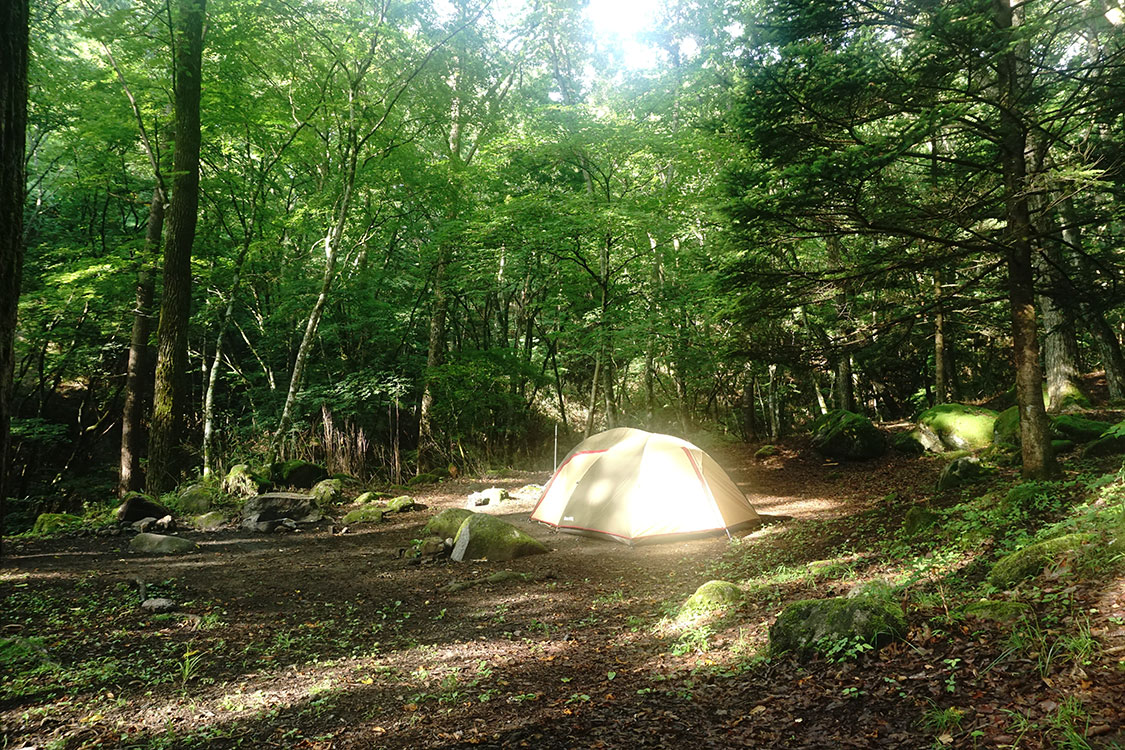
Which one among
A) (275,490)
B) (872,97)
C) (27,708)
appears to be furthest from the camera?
(275,490)

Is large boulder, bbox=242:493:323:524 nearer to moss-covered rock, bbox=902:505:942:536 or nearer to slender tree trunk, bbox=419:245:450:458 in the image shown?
slender tree trunk, bbox=419:245:450:458

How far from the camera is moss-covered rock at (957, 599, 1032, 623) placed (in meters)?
3.23

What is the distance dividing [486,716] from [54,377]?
16.2 metres

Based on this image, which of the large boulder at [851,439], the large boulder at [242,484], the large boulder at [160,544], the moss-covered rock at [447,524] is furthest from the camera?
the large boulder at [851,439]

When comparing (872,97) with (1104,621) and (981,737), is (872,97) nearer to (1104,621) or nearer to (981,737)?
(1104,621)

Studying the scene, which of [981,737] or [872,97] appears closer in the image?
[981,737]

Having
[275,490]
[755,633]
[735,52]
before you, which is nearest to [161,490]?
[275,490]

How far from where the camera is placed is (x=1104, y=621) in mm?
2898

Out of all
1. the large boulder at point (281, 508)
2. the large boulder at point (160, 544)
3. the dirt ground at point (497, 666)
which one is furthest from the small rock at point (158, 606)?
the large boulder at point (281, 508)

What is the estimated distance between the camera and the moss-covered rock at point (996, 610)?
3.23 m

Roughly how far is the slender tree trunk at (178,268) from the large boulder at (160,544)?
2.76 metres

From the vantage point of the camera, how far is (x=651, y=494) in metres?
7.86

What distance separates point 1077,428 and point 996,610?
625 cm

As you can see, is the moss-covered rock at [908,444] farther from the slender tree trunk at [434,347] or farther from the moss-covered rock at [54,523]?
the moss-covered rock at [54,523]
